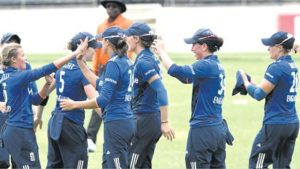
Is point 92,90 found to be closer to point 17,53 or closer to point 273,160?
point 17,53

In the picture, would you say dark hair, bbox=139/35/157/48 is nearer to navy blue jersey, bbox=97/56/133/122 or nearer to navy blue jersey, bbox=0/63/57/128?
navy blue jersey, bbox=97/56/133/122

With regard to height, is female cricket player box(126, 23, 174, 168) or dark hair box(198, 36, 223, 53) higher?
dark hair box(198, 36, 223, 53)

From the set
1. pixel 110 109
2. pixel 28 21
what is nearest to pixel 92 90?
pixel 110 109

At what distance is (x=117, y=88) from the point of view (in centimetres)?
1149

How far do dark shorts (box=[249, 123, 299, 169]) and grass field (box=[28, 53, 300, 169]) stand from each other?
205 cm

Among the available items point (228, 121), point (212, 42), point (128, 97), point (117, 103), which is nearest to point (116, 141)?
point (117, 103)

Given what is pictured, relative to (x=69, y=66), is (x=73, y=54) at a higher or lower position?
higher

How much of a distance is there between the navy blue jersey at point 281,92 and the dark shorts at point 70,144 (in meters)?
2.42

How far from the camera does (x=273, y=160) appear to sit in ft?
39.9

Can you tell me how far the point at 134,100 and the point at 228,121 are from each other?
6.41 meters

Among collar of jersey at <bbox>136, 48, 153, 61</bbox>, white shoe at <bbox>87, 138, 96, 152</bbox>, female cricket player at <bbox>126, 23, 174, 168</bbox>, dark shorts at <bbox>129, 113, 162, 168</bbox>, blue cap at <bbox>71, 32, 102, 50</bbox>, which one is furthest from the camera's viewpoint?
white shoe at <bbox>87, 138, 96, 152</bbox>

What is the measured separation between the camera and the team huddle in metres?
11.4

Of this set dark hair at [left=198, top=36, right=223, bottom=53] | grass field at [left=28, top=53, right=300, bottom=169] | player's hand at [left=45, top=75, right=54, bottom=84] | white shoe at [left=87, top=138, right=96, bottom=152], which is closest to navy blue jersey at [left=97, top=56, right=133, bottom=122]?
dark hair at [left=198, top=36, right=223, bottom=53]

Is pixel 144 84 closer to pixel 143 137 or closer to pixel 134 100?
pixel 134 100
